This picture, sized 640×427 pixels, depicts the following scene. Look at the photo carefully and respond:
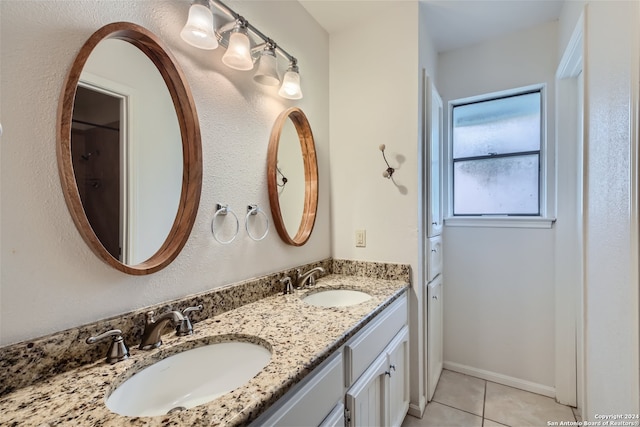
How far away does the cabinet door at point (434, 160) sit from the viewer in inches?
72.5

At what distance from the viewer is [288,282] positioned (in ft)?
4.94

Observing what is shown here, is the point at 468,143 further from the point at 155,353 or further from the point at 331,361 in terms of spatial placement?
the point at 155,353

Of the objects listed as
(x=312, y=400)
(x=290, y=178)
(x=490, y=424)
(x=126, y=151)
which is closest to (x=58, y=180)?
(x=126, y=151)

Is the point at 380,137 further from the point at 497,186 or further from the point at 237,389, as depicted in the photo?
the point at 237,389

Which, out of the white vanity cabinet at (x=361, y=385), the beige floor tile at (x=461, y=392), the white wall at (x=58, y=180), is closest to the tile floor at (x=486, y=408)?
the beige floor tile at (x=461, y=392)

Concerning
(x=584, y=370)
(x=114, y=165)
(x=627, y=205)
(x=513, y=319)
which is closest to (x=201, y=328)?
(x=114, y=165)

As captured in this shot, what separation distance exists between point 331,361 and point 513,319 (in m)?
1.79

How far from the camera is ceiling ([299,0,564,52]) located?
5.68 feet

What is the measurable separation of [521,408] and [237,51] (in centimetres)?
260

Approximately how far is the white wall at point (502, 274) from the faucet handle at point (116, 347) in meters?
2.16

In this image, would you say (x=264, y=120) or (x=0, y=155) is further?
(x=264, y=120)

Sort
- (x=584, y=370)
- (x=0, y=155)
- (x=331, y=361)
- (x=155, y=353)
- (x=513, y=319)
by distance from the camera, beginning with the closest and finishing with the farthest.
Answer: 1. (x=0, y=155)
2. (x=155, y=353)
3. (x=331, y=361)
4. (x=584, y=370)
5. (x=513, y=319)

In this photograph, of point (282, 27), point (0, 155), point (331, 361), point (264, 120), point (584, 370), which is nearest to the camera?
point (0, 155)

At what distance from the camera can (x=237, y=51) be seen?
1.18m
